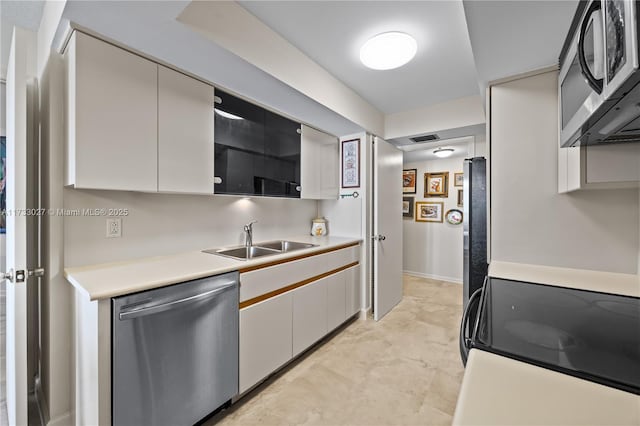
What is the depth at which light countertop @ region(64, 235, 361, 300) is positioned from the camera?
1.18 meters

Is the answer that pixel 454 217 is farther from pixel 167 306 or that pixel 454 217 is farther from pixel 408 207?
pixel 167 306

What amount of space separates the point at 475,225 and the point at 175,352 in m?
2.56

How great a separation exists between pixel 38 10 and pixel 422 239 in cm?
505

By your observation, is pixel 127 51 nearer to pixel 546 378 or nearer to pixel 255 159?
pixel 255 159

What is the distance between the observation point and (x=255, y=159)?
2166 millimetres

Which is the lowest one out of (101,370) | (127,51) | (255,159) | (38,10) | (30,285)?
(101,370)

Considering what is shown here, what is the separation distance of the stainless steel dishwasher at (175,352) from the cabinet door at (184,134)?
0.68 metres

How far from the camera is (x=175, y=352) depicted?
133 centimetres

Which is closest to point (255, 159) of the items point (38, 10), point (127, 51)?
point (127, 51)

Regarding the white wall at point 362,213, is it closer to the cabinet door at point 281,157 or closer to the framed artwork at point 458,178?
the cabinet door at point 281,157

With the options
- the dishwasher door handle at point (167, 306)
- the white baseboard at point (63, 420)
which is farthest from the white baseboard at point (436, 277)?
the white baseboard at point (63, 420)

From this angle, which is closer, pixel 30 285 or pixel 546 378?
pixel 546 378

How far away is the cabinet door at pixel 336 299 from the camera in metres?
2.46

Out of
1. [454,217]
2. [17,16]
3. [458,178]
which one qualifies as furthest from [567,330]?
[458,178]
